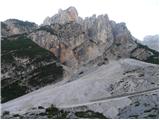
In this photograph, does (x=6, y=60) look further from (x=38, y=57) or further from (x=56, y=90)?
(x=56, y=90)

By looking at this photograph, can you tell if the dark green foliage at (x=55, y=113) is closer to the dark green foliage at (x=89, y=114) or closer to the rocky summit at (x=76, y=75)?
the rocky summit at (x=76, y=75)

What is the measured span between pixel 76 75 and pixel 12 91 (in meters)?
21.8

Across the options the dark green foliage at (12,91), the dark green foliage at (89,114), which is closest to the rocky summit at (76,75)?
the dark green foliage at (12,91)

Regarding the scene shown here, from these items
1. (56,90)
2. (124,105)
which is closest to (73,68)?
(56,90)

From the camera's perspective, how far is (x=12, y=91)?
419 feet

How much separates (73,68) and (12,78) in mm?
32386

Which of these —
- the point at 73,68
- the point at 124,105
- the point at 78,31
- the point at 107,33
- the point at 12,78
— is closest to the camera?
the point at 124,105

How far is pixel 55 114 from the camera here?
77.4 m

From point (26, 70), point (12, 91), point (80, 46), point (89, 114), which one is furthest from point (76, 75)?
point (89, 114)

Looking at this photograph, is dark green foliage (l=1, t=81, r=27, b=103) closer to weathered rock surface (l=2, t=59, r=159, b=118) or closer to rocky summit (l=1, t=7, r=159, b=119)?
rocky summit (l=1, t=7, r=159, b=119)

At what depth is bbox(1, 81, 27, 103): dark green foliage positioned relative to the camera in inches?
4847

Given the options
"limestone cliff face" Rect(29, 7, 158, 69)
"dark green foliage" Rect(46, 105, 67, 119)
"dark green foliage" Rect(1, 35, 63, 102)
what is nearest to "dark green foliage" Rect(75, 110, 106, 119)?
"dark green foliage" Rect(46, 105, 67, 119)

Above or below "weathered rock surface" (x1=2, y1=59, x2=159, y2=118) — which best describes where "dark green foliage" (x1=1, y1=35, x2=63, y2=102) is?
above

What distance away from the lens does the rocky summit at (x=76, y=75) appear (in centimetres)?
8400
